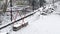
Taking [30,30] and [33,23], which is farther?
[33,23]

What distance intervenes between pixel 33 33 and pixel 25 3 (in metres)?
1.10

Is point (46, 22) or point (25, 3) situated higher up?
point (25, 3)

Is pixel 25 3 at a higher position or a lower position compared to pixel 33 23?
higher

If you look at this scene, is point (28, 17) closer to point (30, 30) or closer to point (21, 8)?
point (21, 8)

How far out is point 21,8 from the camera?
2.76 m

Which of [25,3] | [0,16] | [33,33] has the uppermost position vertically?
[25,3]

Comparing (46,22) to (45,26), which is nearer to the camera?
(45,26)

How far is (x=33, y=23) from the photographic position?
2.53 meters

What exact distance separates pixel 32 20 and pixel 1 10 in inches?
25.6

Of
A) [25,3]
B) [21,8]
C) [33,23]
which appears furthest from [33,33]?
[25,3]

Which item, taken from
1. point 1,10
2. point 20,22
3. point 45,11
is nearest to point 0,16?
point 1,10

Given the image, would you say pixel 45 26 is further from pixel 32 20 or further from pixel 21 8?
pixel 21 8

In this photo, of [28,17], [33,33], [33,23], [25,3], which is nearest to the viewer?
[33,33]

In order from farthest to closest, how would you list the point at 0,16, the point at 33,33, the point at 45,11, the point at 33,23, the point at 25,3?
the point at 45,11 → the point at 25,3 → the point at 33,23 → the point at 0,16 → the point at 33,33
